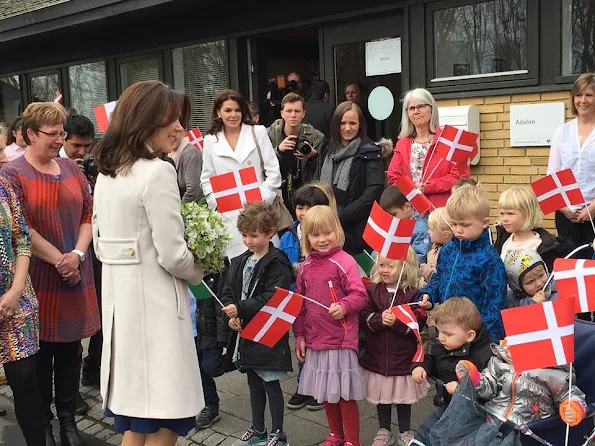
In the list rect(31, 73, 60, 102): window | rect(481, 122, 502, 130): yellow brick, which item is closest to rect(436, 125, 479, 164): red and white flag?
rect(481, 122, 502, 130): yellow brick

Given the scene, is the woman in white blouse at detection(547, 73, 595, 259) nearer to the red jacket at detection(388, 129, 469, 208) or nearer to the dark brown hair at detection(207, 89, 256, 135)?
the red jacket at detection(388, 129, 469, 208)

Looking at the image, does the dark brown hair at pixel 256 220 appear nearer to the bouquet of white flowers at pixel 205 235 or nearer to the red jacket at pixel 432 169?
the bouquet of white flowers at pixel 205 235

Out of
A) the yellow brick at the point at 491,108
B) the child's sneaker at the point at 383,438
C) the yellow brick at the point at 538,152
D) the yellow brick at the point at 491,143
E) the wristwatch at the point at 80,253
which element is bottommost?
the child's sneaker at the point at 383,438

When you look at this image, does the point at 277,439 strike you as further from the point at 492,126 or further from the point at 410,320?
the point at 492,126

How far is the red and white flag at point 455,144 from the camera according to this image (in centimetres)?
492

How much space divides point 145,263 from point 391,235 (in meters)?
1.36

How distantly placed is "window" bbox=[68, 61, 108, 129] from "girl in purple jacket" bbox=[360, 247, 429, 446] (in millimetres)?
8167

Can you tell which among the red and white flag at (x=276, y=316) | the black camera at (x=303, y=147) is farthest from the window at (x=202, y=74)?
the red and white flag at (x=276, y=316)

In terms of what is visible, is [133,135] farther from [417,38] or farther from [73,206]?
[417,38]

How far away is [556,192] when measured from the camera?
4.20 m

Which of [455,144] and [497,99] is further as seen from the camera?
[497,99]

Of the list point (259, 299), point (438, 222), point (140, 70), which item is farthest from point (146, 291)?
point (140, 70)

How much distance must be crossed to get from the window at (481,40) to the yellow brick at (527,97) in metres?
0.21

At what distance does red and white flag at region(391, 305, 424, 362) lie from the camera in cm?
346
